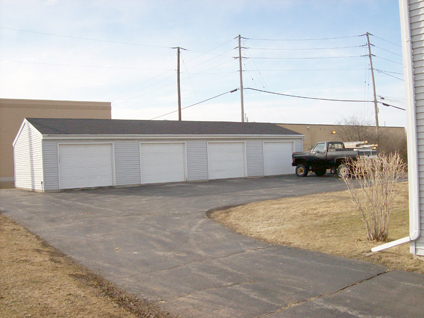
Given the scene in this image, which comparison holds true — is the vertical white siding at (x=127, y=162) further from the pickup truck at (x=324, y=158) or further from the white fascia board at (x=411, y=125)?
the white fascia board at (x=411, y=125)

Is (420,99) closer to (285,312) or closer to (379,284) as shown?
(379,284)

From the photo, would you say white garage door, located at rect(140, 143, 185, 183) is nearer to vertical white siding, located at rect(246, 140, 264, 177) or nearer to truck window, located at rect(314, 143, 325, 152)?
vertical white siding, located at rect(246, 140, 264, 177)

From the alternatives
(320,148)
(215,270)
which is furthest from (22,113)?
(215,270)

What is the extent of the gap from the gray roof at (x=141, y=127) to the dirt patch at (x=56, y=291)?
13.3m

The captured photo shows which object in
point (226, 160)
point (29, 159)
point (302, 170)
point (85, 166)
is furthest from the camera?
point (302, 170)

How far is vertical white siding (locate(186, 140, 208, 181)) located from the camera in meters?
22.7

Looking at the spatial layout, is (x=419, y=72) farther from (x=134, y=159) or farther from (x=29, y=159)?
(x=29, y=159)

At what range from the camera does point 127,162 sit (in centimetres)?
2059

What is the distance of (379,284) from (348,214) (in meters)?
4.94

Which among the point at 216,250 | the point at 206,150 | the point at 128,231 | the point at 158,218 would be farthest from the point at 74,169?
the point at 216,250

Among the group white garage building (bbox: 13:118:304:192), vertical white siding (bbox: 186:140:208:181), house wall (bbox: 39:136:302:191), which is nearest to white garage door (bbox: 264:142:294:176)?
white garage building (bbox: 13:118:304:192)

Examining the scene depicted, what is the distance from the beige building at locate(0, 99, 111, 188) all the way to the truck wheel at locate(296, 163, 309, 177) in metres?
23.4

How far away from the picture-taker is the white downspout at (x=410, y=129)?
6.10 metres

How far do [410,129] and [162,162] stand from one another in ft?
55.3
